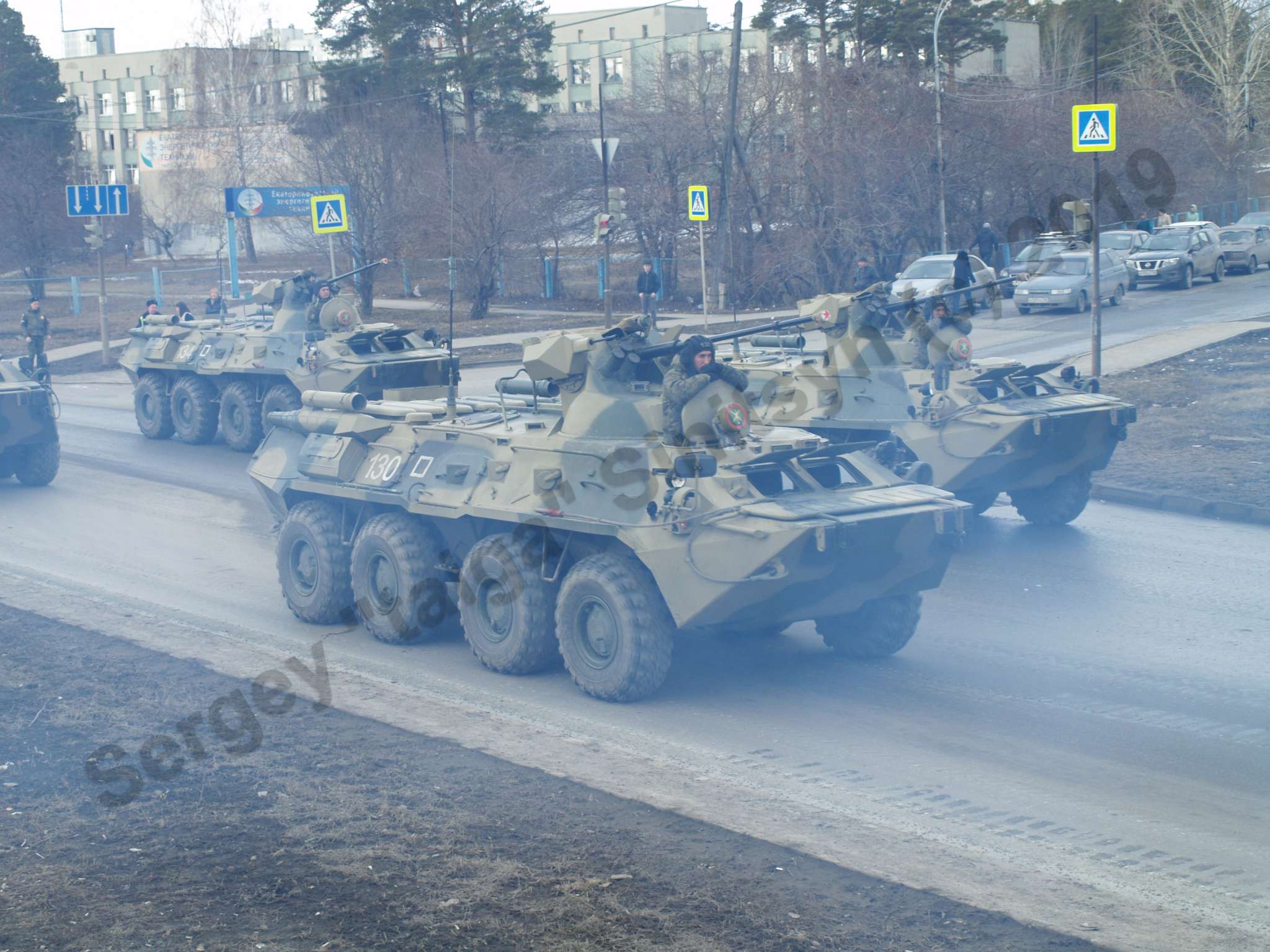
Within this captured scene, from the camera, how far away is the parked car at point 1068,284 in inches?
1249

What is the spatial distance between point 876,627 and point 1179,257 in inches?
1106

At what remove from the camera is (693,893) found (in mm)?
5926

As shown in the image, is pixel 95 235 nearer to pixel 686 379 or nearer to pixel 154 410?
pixel 154 410

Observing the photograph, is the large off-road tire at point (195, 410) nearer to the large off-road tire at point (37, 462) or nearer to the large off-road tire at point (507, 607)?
the large off-road tire at point (37, 462)

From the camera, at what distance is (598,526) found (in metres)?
8.74

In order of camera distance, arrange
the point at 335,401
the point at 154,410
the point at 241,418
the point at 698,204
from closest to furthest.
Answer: the point at 335,401, the point at 241,418, the point at 154,410, the point at 698,204

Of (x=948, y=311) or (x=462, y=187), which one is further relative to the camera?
(x=462, y=187)

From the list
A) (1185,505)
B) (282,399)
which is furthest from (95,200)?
(1185,505)

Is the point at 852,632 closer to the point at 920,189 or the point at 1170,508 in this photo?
the point at 1170,508

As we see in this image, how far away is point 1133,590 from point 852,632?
292 centimetres

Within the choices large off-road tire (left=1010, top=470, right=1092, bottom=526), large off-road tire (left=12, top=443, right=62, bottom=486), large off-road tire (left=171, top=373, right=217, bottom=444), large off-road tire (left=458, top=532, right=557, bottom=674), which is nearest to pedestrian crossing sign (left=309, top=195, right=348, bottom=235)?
large off-road tire (left=171, top=373, right=217, bottom=444)

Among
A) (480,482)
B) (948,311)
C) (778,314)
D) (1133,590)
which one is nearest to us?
(480,482)

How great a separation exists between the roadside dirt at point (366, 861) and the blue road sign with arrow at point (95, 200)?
75.5ft

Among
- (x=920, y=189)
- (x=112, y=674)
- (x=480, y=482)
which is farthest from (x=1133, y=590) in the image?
(x=920, y=189)
